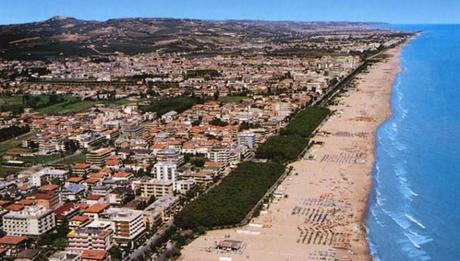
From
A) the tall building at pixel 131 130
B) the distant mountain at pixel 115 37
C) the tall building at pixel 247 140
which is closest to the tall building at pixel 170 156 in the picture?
the tall building at pixel 247 140

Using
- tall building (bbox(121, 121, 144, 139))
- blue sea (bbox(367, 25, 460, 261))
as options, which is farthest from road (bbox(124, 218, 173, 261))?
tall building (bbox(121, 121, 144, 139))

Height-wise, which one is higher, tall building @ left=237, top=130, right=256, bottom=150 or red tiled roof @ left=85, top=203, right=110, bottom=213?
tall building @ left=237, top=130, right=256, bottom=150

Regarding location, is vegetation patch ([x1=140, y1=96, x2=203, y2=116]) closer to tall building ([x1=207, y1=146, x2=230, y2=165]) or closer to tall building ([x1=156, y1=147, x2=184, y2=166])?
tall building ([x1=156, y1=147, x2=184, y2=166])

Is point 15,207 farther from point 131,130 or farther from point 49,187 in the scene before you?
point 131,130

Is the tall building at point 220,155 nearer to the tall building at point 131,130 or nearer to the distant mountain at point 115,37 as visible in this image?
the tall building at point 131,130

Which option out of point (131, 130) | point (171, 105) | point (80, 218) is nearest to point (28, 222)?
point (80, 218)

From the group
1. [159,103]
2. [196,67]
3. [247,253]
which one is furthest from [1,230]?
[196,67]

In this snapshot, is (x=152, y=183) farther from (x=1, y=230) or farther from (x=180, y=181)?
(x=1, y=230)
